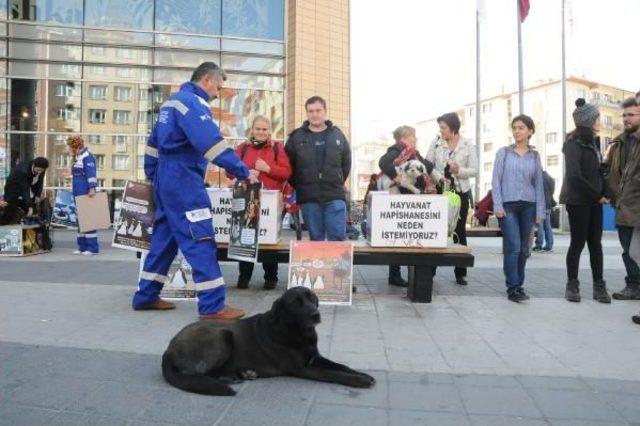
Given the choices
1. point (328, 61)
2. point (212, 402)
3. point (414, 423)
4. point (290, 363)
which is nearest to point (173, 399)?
point (212, 402)

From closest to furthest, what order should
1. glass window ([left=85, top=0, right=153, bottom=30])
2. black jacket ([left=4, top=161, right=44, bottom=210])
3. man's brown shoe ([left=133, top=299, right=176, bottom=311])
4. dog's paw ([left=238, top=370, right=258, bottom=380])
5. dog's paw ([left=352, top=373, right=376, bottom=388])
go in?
dog's paw ([left=352, top=373, right=376, bottom=388])
dog's paw ([left=238, top=370, right=258, bottom=380])
man's brown shoe ([left=133, top=299, right=176, bottom=311])
black jacket ([left=4, top=161, right=44, bottom=210])
glass window ([left=85, top=0, right=153, bottom=30])

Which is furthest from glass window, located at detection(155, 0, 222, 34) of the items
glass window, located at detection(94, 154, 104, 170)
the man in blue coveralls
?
A: the man in blue coveralls

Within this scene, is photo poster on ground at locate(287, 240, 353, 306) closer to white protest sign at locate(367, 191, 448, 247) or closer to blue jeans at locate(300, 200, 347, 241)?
white protest sign at locate(367, 191, 448, 247)

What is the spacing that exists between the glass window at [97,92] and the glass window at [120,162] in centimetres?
200

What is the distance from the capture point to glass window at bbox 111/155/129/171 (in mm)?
19250

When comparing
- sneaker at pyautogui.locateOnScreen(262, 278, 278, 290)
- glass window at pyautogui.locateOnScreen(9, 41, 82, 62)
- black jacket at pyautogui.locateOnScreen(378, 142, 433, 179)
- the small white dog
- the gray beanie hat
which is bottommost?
sneaker at pyautogui.locateOnScreen(262, 278, 278, 290)

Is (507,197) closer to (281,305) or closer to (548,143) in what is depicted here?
(281,305)

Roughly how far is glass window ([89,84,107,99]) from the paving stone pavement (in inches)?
540

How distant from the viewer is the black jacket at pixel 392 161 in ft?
21.4

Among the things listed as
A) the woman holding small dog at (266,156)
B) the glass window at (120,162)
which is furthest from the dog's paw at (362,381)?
the glass window at (120,162)

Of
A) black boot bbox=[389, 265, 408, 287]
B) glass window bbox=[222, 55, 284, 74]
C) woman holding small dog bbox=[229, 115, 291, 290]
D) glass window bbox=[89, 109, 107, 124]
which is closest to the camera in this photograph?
woman holding small dog bbox=[229, 115, 291, 290]

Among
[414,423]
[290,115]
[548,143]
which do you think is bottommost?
[414,423]

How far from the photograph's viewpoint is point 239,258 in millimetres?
5504

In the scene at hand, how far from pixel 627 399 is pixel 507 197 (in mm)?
3200
